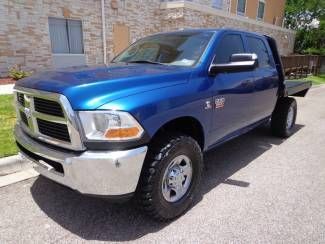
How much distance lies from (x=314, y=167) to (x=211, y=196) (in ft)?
6.39

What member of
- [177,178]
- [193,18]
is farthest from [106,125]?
[193,18]

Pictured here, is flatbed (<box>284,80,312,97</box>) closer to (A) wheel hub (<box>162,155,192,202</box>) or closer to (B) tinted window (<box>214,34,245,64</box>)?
(B) tinted window (<box>214,34,245,64</box>)

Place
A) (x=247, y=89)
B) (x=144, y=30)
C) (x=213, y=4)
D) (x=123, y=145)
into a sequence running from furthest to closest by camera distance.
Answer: (x=213, y=4) → (x=144, y=30) → (x=247, y=89) → (x=123, y=145)

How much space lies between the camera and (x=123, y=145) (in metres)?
2.45

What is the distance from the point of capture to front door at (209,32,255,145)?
352 centimetres

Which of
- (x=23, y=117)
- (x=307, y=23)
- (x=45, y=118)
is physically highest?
(x=307, y=23)

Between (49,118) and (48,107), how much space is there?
10cm

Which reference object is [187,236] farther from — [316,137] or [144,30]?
[144,30]

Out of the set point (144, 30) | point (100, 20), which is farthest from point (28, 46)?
point (144, 30)

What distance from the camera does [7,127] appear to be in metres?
5.12

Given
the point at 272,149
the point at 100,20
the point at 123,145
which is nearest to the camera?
the point at 123,145

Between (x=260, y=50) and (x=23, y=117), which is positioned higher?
(x=260, y=50)

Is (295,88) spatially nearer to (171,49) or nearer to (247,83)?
(247,83)

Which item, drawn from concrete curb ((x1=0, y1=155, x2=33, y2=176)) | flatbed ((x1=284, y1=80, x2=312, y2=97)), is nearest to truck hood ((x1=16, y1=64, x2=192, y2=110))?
concrete curb ((x1=0, y1=155, x2=33, y2=176))
